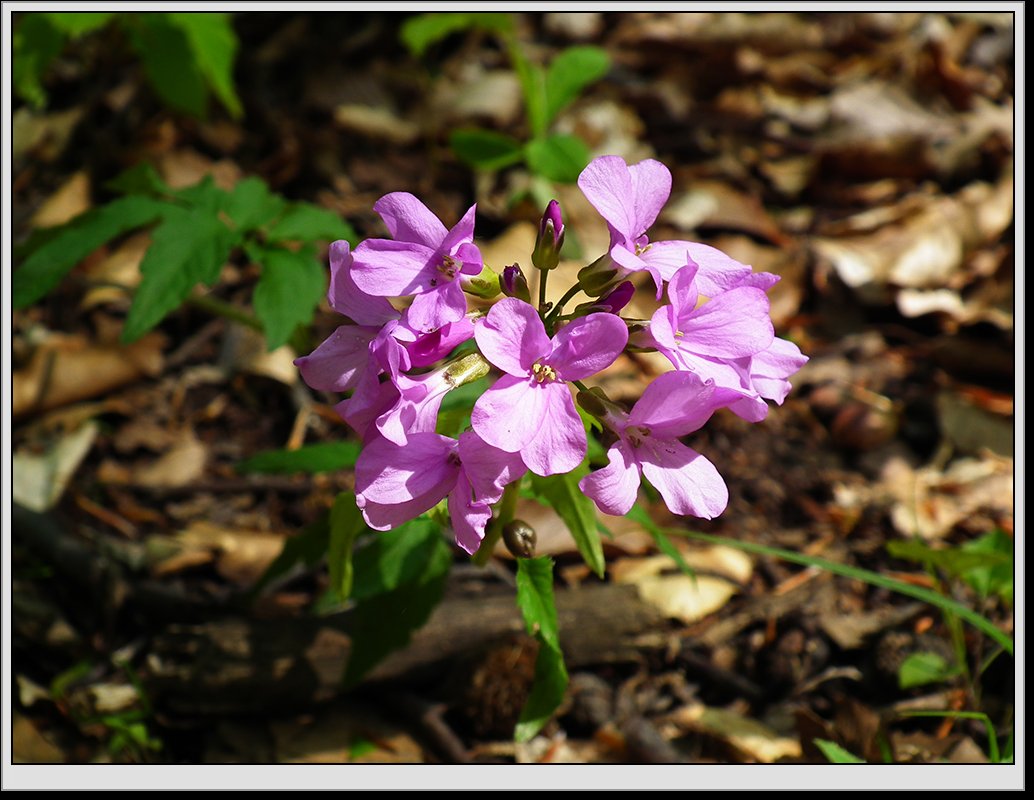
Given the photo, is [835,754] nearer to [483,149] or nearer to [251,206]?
[251,206]

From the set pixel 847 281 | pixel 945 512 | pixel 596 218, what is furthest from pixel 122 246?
pixel 945 512

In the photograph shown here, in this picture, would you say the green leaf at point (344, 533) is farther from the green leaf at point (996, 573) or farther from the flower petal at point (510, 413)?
the green leaf at point (996, 573)

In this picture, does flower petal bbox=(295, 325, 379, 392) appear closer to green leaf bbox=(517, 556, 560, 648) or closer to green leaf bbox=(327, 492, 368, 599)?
green leaf bbox=(327, 492, 368, 599)

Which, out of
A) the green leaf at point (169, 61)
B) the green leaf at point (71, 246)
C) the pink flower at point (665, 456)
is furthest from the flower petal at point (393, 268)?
the green leaf at point (169, 61)

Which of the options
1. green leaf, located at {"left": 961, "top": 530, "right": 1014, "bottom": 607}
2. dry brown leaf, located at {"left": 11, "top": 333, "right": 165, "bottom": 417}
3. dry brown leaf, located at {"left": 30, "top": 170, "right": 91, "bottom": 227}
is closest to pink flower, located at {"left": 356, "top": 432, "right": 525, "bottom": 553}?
green leaf, located at {"left": 961, "top": 530, "right": 1014, "bottom": 607}

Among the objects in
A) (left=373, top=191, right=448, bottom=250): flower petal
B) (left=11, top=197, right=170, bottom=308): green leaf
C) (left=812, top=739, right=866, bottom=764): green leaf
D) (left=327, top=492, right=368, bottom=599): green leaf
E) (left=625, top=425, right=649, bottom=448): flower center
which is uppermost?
(left=373, top=191, right=448, bottom=250): flower petal

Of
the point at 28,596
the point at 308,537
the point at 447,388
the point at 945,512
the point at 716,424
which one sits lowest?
the point at 945,512

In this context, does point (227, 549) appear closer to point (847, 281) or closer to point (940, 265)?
point (847, 281)
